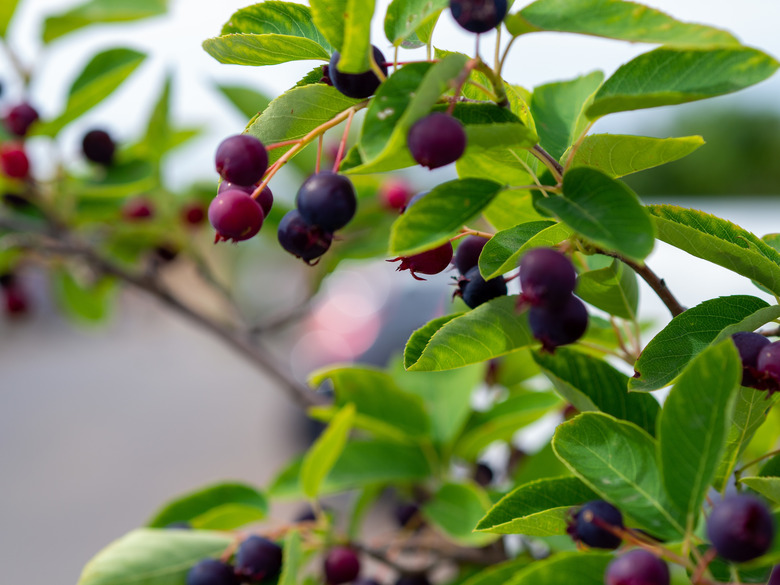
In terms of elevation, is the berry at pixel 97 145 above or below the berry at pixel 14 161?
above

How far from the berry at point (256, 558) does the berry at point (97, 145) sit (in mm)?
1057

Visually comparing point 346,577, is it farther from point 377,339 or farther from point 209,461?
point 209,461

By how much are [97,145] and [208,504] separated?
0.89 meters

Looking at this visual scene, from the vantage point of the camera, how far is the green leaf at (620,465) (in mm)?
564

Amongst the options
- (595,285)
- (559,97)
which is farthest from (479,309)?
(559,97)

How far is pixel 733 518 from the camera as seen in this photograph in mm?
449

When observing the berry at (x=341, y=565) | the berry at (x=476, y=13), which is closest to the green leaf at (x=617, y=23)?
the berry at (x=476, y=13)

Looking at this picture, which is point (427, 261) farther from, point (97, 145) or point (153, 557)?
point (97, 145)

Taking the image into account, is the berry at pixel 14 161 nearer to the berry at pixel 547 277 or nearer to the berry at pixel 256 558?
the berry at pixel 256 558

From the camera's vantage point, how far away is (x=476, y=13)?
1.76ft

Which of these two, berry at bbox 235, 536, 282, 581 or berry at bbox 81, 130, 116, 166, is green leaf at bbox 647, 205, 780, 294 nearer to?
berry at bbox 235, 536, 282, 581

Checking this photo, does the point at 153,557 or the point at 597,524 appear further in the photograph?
the point at 153,557

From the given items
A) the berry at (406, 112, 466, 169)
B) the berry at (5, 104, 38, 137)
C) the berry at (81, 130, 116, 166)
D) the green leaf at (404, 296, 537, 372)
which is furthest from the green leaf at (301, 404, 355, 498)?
the berry at (5, 104, 38, 137)

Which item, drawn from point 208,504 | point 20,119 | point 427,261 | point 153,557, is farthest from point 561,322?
point 20,119
